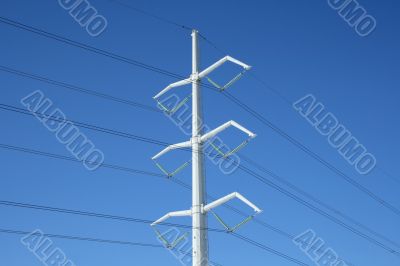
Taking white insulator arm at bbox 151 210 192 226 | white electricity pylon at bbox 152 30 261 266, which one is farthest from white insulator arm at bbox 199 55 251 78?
white insulator arm at bbox 151 210 192 226

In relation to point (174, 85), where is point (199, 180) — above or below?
below

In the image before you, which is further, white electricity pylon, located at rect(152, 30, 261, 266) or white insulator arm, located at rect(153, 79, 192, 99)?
white insulator arm, located at rect(153, 79, 192, 99)

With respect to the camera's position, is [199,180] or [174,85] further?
[174,85]

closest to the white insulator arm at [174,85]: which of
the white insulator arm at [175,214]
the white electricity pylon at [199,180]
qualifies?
the white electricity pylon at [199,180]

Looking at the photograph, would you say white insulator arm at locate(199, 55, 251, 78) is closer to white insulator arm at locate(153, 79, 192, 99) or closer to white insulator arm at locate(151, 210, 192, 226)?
white insulator arm at locate(153, 79, 192, 99)

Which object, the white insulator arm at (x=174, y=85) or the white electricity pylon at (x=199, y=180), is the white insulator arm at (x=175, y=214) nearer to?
the white electricity pylon at (x=199, y=180)

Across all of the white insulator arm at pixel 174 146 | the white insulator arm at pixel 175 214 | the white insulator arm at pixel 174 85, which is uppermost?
the white insulator arm at pixel 174 85

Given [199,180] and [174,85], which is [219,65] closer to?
[174,85]

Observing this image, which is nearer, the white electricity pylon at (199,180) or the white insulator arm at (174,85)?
the white electricity pylon at (199,180)

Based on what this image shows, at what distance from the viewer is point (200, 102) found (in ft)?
114

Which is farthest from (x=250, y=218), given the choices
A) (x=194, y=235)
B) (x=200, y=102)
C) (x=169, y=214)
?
(x=200, y=102)

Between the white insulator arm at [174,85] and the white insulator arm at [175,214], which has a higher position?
the white insulator arm at [174,85]

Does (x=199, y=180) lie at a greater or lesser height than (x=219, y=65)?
lesser

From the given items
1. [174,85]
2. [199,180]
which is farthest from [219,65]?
[199,180]
